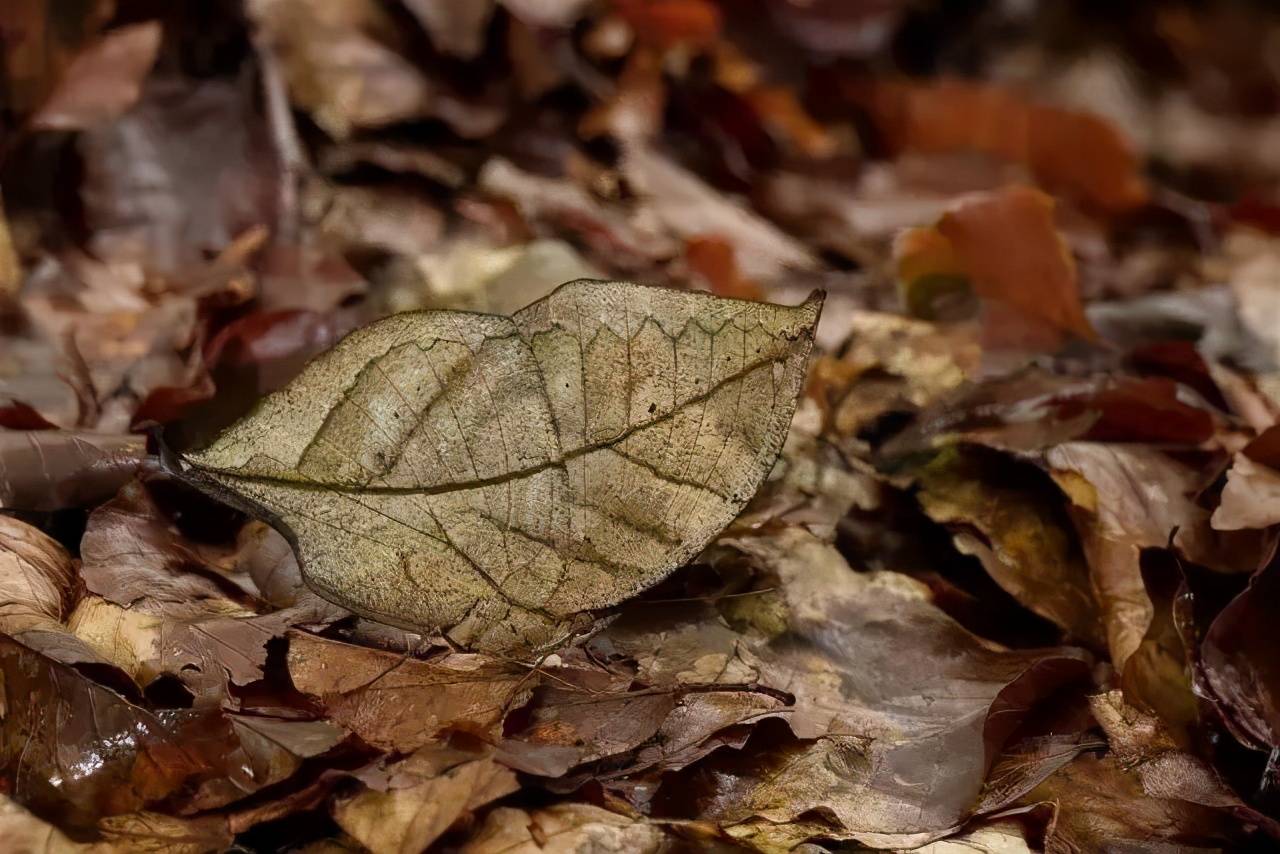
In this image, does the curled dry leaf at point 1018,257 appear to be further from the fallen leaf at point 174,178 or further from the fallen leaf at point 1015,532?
the fallen leaf at point 174,178

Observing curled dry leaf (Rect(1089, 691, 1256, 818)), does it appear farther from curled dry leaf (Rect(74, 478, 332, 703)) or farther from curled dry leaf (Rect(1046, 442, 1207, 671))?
curled dry leaf (Rect(74, 478, 332, 703))

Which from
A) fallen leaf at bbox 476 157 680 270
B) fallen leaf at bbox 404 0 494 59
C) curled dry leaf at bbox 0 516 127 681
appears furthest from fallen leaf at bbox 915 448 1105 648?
fallen leaf at bbox 404 0 494 59

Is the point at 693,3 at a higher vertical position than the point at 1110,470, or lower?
higher

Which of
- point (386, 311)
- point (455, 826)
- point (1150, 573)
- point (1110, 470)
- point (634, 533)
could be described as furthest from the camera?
point (386, 311)

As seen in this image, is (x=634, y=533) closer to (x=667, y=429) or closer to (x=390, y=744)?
(x=667, y=429)

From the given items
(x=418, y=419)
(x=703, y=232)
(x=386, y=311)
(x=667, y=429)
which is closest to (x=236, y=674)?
(x=418, y=419)

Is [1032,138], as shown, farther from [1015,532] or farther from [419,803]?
[419,803]
